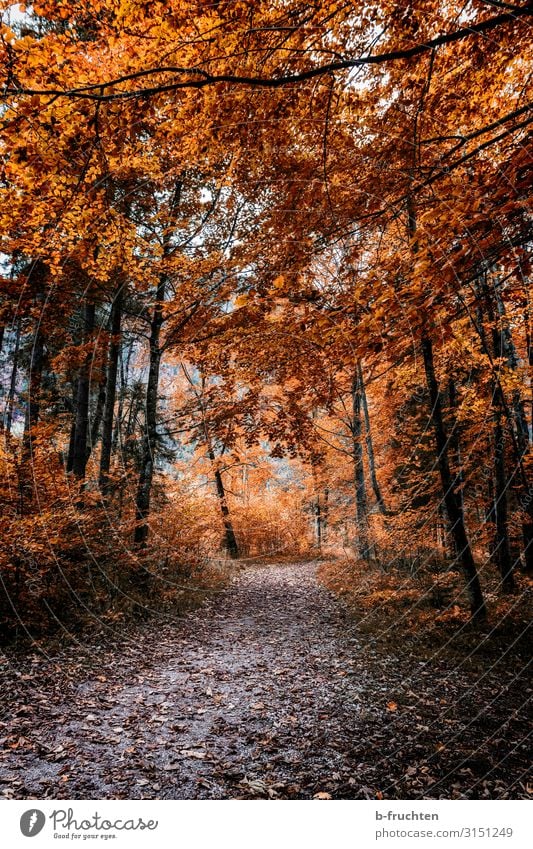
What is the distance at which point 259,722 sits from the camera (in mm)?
4234

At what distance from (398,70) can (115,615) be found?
8.46m

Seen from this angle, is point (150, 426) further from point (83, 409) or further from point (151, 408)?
point (83, 409)

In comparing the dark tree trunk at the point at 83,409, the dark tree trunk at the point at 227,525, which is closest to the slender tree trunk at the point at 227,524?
the dark tree trunk at the point at 227,525

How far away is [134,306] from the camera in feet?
37.0

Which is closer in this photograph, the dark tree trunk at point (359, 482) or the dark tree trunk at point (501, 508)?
the dark tree trunk at point (501, 508)

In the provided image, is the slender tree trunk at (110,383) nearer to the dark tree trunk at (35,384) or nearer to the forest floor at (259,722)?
the dark tree trunk at (35,384)

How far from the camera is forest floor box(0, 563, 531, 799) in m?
3.22

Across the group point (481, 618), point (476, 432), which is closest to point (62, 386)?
point (476, 432)

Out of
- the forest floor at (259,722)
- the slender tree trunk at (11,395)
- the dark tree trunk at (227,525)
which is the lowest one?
the forest floor at (259,722)

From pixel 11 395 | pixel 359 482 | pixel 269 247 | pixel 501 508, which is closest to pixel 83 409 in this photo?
pixel 11 395

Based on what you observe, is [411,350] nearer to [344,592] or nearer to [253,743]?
[253,743]

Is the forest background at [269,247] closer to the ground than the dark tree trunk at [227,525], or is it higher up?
higher up

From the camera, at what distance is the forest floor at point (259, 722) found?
3.22 metres

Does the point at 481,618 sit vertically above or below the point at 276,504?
below
